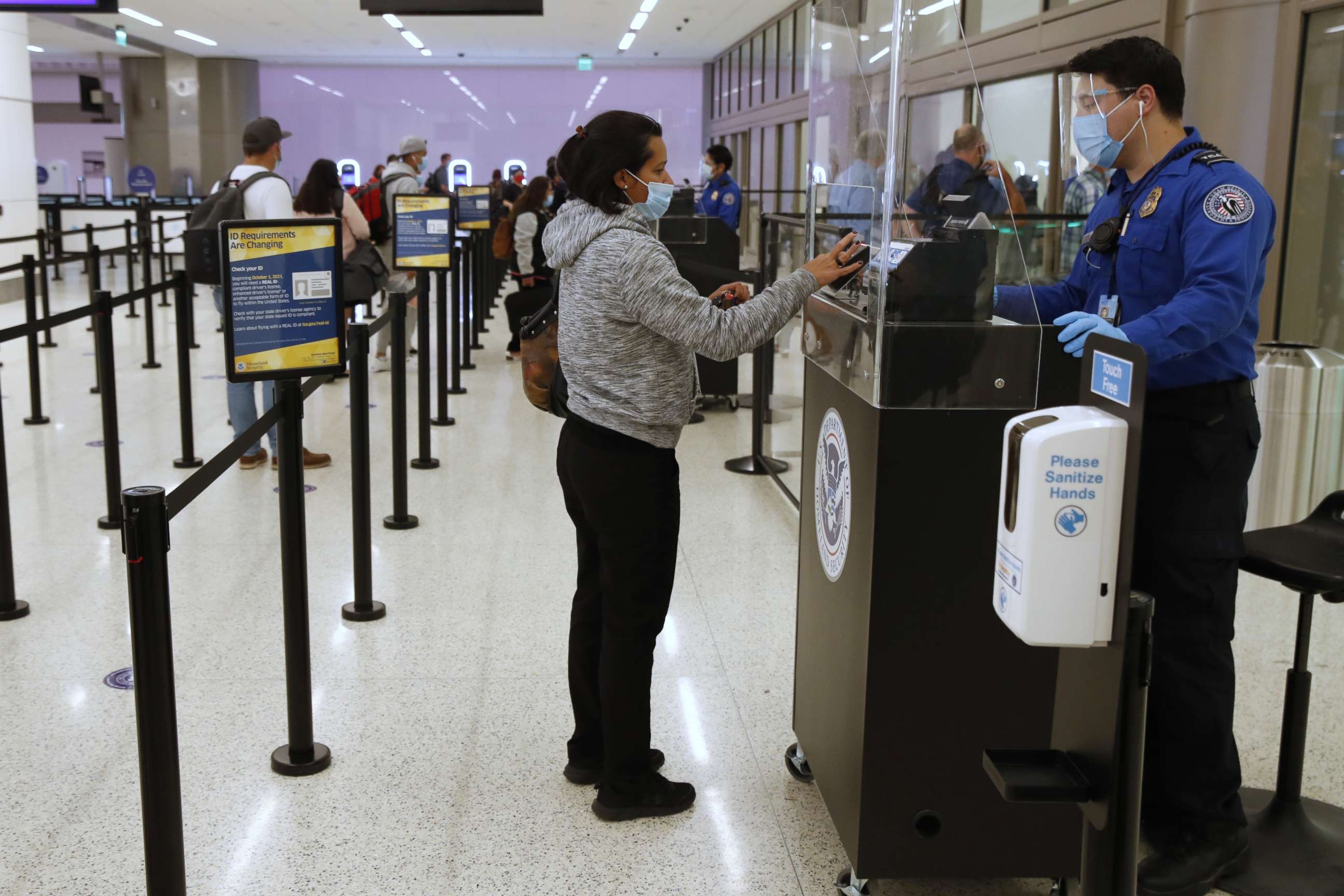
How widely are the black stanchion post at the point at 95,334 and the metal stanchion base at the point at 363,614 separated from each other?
1.44 meters

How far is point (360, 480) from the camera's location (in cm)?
350

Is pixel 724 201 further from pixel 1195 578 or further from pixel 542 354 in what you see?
pixel 1195 578

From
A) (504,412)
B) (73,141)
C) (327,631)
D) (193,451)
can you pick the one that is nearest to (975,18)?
(504,412)

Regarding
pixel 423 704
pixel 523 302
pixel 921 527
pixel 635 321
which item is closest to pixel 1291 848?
pixel 921 527

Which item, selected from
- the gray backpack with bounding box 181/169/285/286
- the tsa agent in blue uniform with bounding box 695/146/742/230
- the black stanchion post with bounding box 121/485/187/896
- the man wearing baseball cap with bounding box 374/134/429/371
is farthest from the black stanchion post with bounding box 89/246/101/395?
the tsa agent in blue uniform with bounding box 695/146/742/230

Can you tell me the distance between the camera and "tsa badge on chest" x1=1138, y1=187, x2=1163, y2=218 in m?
2.18

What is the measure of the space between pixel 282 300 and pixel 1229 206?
2.21m

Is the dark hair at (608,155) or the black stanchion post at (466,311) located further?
the black stanchion post at (466,311)

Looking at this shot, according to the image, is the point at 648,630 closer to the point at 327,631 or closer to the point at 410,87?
the point at 327,631

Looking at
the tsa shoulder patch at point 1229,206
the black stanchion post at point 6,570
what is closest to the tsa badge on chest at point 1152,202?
the tsa shoulder patch at point 1229,206

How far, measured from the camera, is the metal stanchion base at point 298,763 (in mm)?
2764

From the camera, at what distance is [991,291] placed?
2.04 m

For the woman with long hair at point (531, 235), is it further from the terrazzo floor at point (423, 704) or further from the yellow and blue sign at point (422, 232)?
the terrazzo floor at point (423, 704)

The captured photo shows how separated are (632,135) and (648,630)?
1.01 metres
